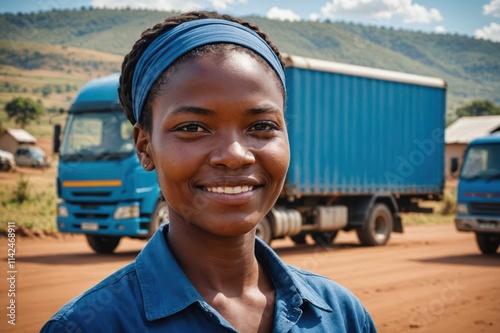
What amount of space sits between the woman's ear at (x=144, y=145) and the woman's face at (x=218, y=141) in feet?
0.26

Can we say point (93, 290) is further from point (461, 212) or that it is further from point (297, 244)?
point (297, 244)

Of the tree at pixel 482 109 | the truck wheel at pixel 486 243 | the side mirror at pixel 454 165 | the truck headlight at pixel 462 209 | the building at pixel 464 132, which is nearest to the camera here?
the truck headlight at pixel 462 209

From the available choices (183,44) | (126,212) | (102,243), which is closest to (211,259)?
(183,44)

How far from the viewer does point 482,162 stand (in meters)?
13.4

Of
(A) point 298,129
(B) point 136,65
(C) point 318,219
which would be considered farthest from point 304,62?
(B) point 136,65

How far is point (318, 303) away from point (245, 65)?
705 mm

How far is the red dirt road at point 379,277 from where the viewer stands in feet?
22.8

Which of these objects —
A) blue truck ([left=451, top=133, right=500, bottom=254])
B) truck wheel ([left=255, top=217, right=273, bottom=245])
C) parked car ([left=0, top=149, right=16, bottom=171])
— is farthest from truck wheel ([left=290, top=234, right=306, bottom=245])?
parked car ([left=0, top=149, right=16, bottom=171])

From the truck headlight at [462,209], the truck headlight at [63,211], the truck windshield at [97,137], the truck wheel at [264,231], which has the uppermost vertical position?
the truck windshield at [97,137]

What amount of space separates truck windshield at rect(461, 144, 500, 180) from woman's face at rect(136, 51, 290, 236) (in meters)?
12.3

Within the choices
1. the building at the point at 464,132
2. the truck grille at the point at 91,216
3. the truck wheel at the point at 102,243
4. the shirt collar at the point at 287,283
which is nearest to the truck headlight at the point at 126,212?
the truck grille at the point at 91,216

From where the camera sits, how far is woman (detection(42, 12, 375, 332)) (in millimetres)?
1747

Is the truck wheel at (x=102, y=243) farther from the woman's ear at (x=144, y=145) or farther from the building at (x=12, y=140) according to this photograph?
the building at (x=12, y=140)

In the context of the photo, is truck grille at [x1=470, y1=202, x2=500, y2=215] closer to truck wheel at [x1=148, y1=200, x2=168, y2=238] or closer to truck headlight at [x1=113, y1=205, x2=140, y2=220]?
truck wheel at [x1=148, y1=200, x2=168, y2=238]
